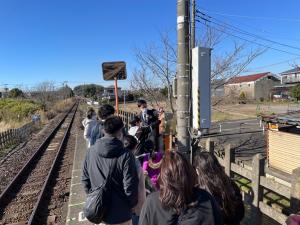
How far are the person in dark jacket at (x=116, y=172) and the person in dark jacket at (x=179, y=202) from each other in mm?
1096

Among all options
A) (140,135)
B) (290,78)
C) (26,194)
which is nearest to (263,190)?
(140,135)

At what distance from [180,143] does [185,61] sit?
1.13 meters

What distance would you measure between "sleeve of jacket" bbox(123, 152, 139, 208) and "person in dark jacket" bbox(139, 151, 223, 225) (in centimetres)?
107

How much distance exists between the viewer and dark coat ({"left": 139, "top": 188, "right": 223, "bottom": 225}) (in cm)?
217

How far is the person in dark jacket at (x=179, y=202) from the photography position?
2.15 m

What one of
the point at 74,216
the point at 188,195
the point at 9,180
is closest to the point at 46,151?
the point at 9,180

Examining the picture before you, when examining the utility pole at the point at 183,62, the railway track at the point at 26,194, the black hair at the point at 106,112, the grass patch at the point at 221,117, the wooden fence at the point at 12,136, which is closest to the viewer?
the utility pole at the point at 183,62

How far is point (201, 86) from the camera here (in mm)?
4281

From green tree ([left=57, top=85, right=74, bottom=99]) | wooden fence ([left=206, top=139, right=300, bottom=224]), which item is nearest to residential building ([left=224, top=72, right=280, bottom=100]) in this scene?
green tree ([left=57, top=85, right=74, bottom=99])

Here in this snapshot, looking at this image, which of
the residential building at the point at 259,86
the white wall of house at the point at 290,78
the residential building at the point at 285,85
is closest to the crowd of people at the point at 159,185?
the white wall of house at the point at 290,78

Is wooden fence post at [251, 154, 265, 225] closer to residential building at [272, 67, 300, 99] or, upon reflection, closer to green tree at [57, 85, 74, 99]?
residential building at [272, 67, 300, 99]

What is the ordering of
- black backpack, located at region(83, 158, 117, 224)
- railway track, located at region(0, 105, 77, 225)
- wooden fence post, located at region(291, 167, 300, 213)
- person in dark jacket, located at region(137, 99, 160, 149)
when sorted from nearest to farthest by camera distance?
wooden fence post, located at region(291, 167, 300, 213) < black backpack, located at region(83, 158, 117, 224) < person in dark jacket, located at region(137, 99, 160, 149) < railway track, located at region(0, 105, 77, 225)

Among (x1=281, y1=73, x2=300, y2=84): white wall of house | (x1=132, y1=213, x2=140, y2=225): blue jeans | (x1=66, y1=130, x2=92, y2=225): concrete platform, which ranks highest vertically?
(x1=281, y1=73, x2=300, y2=84): white wall of house

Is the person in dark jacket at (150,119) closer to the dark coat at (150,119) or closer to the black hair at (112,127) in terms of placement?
the dark coat at (150,119)
